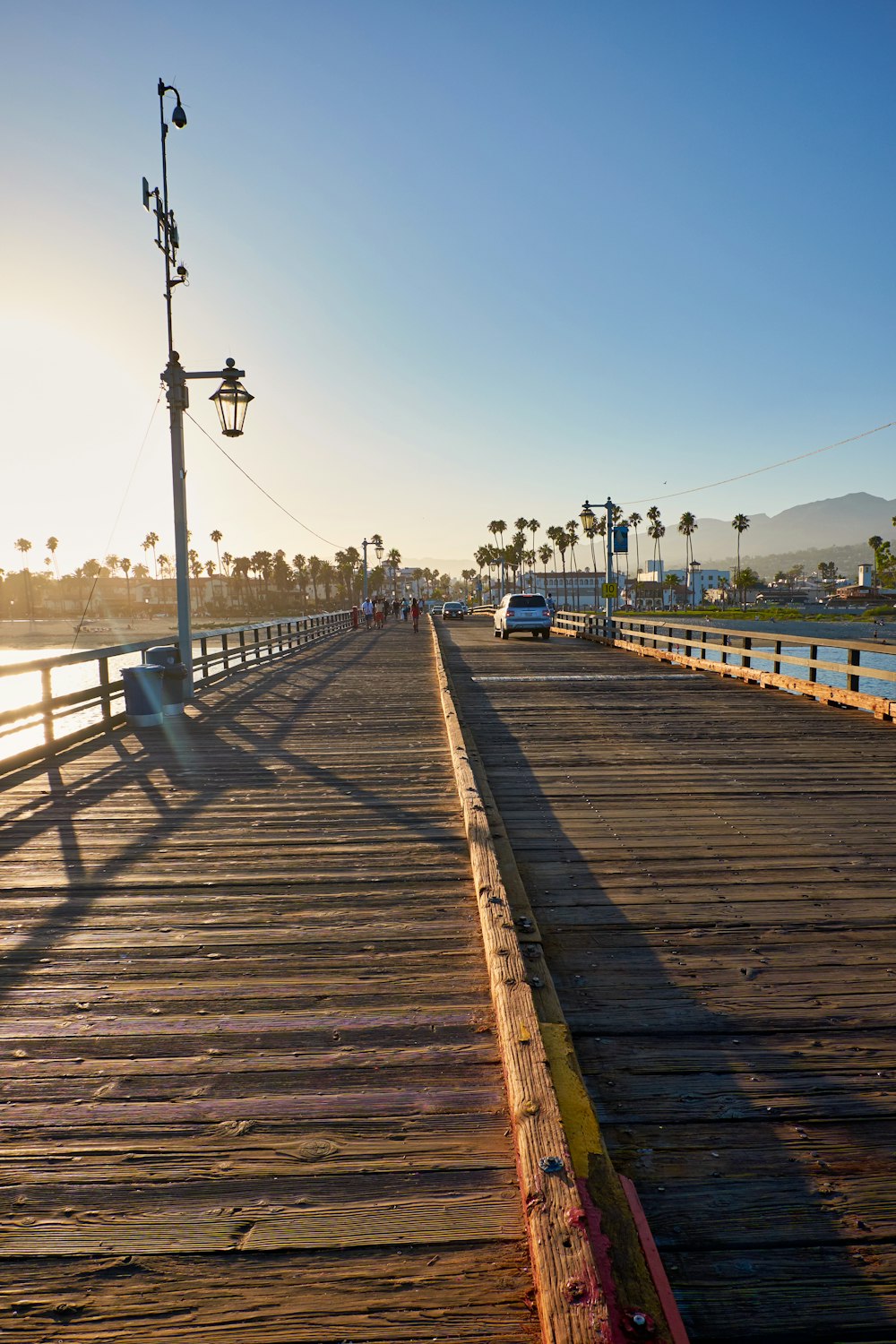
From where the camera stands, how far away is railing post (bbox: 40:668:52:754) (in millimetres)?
9436

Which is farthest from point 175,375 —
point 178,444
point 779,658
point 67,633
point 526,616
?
point 67,633

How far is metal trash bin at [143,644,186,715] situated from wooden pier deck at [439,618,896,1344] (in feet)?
18.4

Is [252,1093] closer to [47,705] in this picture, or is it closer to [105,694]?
[47,705]

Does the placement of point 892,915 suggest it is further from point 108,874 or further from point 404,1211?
point 108,874

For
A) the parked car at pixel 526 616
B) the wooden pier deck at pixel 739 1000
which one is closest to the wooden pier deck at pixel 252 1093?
the wooden pier deck at pixel 739 1000

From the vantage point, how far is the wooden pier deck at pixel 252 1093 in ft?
7.14

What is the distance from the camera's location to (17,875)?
5.56m

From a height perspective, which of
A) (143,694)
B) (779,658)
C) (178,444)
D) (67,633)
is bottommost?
(143,694)

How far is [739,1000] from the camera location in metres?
3.86

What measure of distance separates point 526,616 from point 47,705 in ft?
85.7

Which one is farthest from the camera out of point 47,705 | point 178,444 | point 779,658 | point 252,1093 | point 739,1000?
point 779,658

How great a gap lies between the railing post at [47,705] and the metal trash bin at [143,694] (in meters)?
1.63

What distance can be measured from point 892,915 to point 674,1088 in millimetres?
2448

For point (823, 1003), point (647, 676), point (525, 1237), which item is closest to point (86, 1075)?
point (525, 1237)
